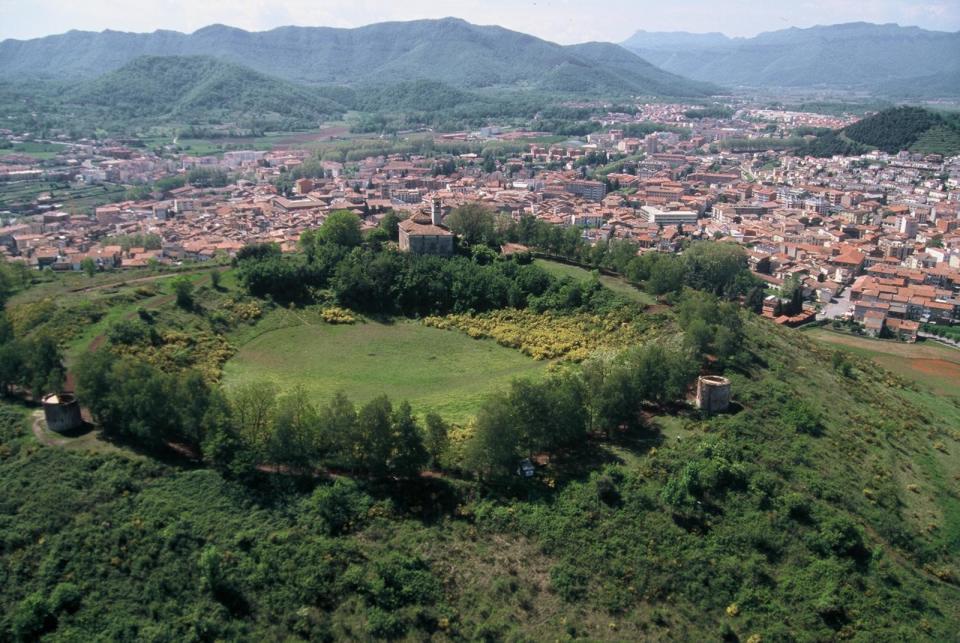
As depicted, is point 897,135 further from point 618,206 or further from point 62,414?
point 62,414

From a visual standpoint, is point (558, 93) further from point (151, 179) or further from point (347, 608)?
point (347, 608)

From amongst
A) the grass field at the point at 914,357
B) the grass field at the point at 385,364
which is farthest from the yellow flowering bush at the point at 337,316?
the grass field at the point at 914,357

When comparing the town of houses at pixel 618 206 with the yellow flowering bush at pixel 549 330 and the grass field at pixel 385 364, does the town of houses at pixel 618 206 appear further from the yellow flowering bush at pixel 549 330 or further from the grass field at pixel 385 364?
the grass field at pixel 385 364

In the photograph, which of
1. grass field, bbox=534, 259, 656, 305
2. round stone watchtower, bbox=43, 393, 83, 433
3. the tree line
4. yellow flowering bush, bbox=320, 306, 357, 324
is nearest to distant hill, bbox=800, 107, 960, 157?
grass field, bbox=534, 259, 656, 305

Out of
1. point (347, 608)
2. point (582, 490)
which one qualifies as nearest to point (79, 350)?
point (347, 608)

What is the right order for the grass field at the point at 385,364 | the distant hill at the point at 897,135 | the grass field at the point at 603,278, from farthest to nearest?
the distant hill at the point at 897,135
the grass field at the point at 603,278
the grass field at the point at 385,364

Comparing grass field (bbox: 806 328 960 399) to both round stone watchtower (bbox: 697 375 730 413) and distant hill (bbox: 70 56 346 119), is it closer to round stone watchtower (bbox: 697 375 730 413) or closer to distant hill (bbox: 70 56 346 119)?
round stone watchtower (bbox: 697 375 730 413)
